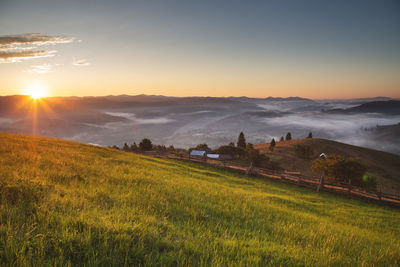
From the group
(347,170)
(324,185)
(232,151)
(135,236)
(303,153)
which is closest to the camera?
(135,236)

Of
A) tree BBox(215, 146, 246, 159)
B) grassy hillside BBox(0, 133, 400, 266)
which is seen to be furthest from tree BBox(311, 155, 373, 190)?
tree BBox(215, 146, 246, 159)

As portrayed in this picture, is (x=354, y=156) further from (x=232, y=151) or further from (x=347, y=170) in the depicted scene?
(x=347, y=170)

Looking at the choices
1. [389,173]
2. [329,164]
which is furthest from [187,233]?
[389,173]

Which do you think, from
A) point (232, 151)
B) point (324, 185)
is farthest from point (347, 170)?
point (232, 151)

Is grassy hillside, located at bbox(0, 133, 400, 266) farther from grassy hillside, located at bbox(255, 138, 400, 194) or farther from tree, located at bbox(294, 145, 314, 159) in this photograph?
tree, located at bbox(294, 145, 314, 159)

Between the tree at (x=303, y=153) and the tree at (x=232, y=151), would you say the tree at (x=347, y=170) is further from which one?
the tree at (x=303, y=153)

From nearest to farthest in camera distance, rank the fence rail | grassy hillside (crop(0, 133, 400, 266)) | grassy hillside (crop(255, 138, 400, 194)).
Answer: grassy hillside (crop(0, 133, 400, 266))
the fence rail
grassy hillside (crop(255, 138, 400, 194))

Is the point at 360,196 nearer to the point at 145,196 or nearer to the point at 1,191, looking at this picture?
the point at 145,196

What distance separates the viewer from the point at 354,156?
→ 368 ft

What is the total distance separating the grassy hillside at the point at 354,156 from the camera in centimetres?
8619

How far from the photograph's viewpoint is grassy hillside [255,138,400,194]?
3393 inches

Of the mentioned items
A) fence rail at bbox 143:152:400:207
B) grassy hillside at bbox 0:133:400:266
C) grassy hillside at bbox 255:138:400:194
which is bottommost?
grassy hillside at bbox 255:138:400:194

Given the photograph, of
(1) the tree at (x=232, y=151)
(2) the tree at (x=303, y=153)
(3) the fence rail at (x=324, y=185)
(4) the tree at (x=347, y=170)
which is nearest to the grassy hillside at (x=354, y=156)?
(2) the tree at (x=303, y=153)

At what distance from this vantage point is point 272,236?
15.6 feet
